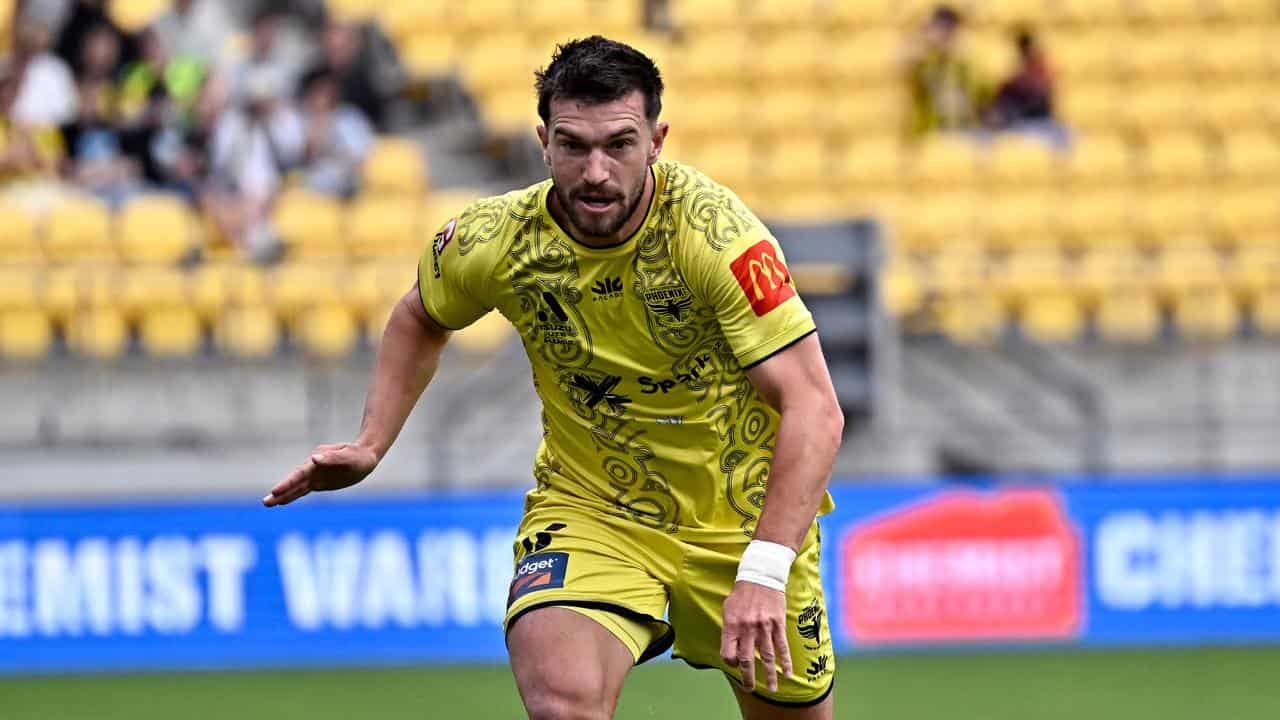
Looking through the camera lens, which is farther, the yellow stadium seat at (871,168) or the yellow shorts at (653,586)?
the yellow stadium seat at (871,168)

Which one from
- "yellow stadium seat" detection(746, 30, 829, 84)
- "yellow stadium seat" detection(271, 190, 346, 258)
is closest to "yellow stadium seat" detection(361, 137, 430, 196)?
"yellow stadium seat" detection(271, 190, 346, 258)

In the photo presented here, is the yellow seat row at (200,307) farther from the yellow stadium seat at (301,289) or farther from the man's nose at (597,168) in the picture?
the man's nose at (597,168)

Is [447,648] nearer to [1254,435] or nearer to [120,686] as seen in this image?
[120,686]

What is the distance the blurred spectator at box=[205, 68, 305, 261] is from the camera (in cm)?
1266

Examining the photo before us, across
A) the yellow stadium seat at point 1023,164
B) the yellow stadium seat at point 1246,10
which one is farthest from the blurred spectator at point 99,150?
the yellow stadium seat at point 1246,10

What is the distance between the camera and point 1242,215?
13633 millimetres

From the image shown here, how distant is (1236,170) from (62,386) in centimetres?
844

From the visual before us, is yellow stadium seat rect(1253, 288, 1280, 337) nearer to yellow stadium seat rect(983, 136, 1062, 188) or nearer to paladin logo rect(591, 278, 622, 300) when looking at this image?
yellow stadium seat rect(983, 136, 1062, 188)

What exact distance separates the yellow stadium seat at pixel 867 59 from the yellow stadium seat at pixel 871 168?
2.62 feet

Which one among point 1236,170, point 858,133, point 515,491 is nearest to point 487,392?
point 515,491

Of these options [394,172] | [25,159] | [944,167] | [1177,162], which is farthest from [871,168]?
[25,159]

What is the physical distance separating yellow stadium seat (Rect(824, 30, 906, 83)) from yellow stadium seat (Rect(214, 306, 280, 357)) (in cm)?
482

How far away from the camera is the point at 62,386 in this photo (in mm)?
11953

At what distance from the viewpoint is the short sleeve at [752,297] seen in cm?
437
